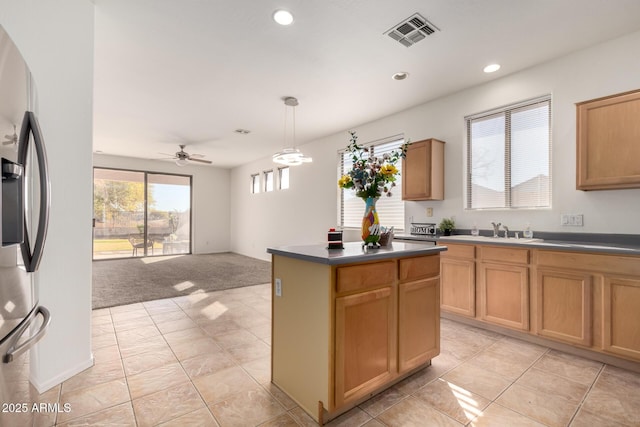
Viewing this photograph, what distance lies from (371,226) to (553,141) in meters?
2.44

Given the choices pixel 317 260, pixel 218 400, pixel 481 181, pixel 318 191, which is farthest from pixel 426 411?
pixel 318 191

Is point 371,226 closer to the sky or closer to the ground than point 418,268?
closer to the sky

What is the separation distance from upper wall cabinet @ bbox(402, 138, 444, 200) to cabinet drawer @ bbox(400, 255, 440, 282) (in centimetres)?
181

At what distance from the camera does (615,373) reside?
7.46 ft

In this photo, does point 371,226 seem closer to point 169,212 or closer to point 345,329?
point 345,329

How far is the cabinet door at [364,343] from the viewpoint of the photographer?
1.68m

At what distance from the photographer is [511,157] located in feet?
11.6

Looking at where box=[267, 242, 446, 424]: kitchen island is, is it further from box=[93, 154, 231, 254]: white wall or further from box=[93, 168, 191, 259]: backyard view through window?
box=[93, 154, 231, 254]: white wall

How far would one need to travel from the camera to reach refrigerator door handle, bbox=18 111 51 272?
1.09 meters

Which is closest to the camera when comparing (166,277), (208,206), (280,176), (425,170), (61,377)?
(61,377)

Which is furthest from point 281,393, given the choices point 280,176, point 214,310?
point 280,176

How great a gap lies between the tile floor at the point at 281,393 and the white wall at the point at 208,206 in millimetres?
6551

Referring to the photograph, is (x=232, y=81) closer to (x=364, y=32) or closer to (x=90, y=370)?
(x=364, y=32)

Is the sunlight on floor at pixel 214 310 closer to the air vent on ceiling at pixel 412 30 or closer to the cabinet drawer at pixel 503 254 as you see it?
the cabinet drawer at pixel 503 254
